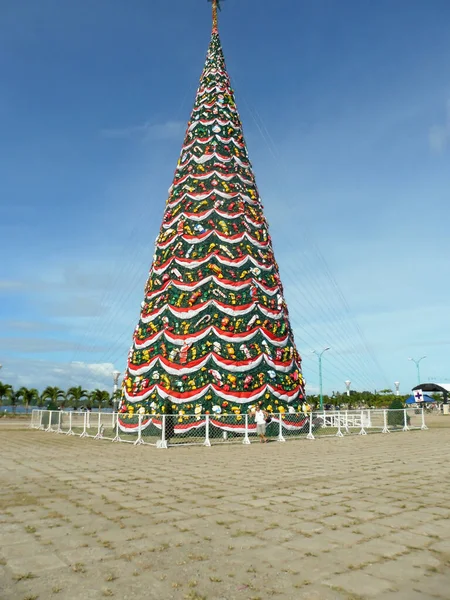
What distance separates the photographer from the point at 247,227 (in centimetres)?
1992

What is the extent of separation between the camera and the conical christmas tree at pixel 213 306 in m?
17.7

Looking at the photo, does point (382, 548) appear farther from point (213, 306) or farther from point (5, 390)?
point (5, 390)

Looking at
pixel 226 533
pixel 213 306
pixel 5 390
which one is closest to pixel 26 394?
pixel 5 390

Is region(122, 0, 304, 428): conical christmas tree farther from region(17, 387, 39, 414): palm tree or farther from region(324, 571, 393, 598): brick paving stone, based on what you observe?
region(17, 387, 39, 414): palm tree

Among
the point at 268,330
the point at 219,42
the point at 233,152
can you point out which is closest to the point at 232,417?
the point at 268,330

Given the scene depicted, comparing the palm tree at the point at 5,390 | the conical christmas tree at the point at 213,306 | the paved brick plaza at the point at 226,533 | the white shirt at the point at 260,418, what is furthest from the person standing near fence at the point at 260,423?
the palm tree at the point at 5,390

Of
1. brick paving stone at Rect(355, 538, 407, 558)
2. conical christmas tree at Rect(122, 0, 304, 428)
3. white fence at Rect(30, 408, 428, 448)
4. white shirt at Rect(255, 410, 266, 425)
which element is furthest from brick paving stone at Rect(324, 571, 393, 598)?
conical christmas tree at Rect(122, 0, 304, 428)

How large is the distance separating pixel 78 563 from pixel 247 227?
17.0 meters

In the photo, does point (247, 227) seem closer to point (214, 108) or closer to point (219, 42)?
point (214, 108)

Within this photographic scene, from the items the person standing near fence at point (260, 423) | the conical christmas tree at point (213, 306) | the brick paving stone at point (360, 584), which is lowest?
the brick paving stone at point (360, 584)

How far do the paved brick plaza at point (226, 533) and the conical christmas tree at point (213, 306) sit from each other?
8.33 m

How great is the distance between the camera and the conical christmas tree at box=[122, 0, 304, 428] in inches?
698

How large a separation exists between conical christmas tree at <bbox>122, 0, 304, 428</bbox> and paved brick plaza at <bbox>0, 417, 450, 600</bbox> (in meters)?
8.33

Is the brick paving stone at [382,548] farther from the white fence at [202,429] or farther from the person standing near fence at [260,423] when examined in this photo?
the person standing near fence at [260,423]
